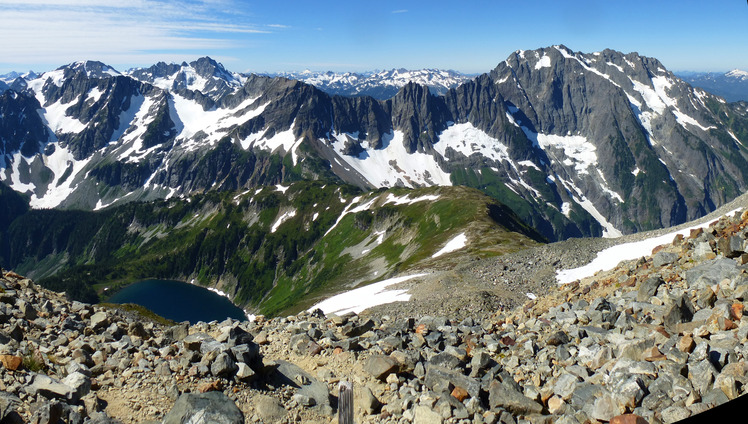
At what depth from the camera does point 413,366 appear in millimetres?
15781

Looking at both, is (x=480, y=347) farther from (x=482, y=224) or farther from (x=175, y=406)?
(x=482, y=224)

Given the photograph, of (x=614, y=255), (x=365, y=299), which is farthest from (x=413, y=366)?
(x=365, y=299)

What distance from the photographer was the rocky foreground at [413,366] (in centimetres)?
1095

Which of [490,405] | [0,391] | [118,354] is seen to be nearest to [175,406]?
[0,391]

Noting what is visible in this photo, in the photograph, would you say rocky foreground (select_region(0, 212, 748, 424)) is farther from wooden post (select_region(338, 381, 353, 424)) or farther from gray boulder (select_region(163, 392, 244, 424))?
wooden post (select_region(338, 381, 353, 424))

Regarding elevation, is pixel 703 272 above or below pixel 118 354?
above

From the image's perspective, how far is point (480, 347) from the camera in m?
18.1

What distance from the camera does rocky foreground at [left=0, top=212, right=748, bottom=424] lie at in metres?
10.9

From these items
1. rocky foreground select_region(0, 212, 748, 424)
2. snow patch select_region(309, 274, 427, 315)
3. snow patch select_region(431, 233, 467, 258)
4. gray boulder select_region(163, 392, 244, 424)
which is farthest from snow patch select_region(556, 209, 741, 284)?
snow patch select_region(431, 233, 467, 258)

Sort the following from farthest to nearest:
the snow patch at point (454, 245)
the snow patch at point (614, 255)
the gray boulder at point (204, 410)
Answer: the snow patch at point (454, 245)
the snow patch at point (614, 255)
the gray boulder at point (204, 410)

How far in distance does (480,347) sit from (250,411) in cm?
985

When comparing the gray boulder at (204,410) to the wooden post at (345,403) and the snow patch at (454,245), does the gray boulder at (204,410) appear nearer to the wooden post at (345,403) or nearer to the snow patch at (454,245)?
the wooden post at (345,403)

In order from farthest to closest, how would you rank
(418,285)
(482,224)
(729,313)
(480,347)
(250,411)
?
(482,224), (418,285), (480,347), (729,313), (250,411)

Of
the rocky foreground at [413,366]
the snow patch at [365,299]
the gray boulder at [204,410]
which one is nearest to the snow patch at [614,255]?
the snow patch at [365,299]
